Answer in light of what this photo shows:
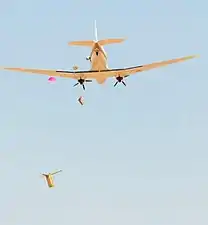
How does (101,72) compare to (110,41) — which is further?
(110,41)

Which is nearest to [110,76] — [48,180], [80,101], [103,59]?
[103,59]

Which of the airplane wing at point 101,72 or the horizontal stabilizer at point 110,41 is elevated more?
the horizontal stabilizer at point 110,41

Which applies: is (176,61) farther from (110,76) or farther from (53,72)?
(53,72)

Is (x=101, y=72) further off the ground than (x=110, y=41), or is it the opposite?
(x=110, y=41)

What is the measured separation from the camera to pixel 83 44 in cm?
16325

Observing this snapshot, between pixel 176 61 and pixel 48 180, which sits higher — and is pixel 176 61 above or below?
above

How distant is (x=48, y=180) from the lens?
547 ft

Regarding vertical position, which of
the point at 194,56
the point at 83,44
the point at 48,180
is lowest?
the point at 48,180

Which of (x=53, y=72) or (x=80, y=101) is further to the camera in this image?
(x=53, y=72)

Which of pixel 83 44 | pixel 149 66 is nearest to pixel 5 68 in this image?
pixel 83 44

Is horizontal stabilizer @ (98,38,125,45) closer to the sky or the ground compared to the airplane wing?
closer to the sky

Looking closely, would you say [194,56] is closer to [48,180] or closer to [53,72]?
[53,72]

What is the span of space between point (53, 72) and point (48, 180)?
2407cm

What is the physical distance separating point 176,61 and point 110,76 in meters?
14.4
